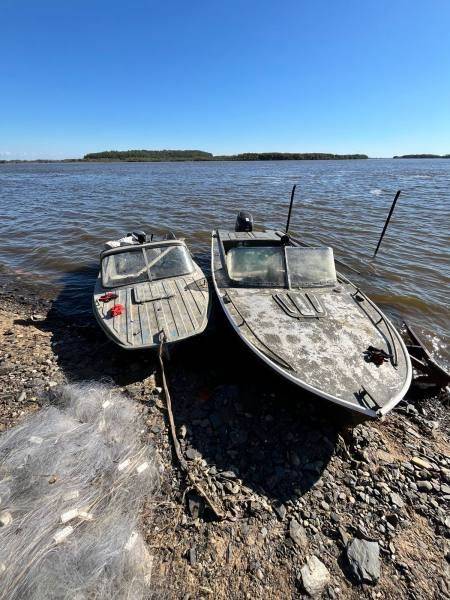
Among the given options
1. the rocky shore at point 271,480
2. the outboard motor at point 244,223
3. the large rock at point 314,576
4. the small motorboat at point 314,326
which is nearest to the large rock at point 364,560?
the rocky shore at point 271,480

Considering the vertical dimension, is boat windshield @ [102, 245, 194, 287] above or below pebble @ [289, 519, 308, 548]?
above

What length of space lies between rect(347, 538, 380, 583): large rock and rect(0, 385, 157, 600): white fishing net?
8.24ft

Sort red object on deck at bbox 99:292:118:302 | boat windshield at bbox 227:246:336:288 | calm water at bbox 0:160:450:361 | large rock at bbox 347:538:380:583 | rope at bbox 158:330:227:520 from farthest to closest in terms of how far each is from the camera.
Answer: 1. calm water at bbox 0:160:450:361
2. boat windshield at bbox 227:246:336:288
3. red object on deck at bbox 99:292:118:302
4. rope at bbox 158:330:227:520
5. large rock at bbox 347:538:380:583

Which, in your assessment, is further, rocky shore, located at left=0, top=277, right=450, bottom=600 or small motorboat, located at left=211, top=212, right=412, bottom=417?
small motorboat, located at left=211, top=212, right=412, bottom=417

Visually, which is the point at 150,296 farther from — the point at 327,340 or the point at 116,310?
the point at 327,340

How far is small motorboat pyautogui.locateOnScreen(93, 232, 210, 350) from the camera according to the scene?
6.53 meters

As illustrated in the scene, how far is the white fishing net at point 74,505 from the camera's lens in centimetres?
302

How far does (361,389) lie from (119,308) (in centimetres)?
548

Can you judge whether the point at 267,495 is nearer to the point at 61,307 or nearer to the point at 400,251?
the point at 61,307

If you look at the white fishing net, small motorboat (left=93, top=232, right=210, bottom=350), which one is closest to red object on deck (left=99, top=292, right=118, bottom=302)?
small motorboat (left=93, top=232, right=210, bottom=350)

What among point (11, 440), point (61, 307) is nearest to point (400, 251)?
point (61, 307)

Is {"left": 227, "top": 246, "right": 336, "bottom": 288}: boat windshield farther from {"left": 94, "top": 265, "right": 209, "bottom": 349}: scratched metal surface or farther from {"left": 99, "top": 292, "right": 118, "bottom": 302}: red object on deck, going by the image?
{"left": 99, "top": 292, "right": 118, "bottom": 302}: red object on deck

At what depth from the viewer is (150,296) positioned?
25.1 ft

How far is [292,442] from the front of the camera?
5.25 metres
